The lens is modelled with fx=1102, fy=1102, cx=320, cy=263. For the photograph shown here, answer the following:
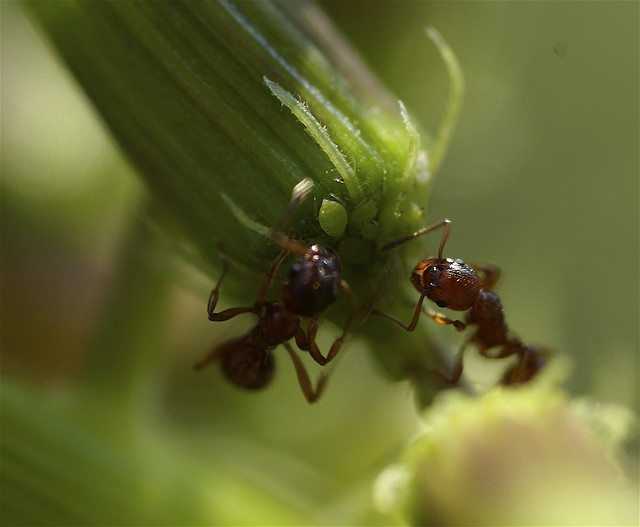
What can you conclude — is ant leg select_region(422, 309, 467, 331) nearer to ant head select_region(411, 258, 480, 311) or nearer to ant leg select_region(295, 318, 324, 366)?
ant head select_region(411, 258, 480, 311)

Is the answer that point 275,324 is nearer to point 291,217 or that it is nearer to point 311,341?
point 311,341

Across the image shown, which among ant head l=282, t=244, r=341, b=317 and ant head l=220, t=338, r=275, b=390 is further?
ant head l=220, t=338, r=275, b=390

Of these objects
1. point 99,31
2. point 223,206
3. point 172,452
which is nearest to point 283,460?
point 172,452

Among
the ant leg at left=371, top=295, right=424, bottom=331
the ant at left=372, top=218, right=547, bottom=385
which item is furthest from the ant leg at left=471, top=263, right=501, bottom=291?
the ant leg at left=371, top=295, right=424, bottom=331

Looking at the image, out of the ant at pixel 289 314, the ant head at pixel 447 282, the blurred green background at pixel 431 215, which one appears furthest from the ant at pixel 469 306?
the blurred green background at pixel 431 215

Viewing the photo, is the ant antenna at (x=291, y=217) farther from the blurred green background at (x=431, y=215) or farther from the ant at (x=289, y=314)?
the blurred green background at (x=431, y=215)

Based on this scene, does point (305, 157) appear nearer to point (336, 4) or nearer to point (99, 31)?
point (99, 31)

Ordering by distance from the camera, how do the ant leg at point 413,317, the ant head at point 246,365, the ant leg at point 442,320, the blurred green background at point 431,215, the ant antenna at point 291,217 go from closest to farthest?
1. the ant antenna at point 291,217
2. the ant leg at point 413,317
3. the ant leg at point 442,320
4. the ant head at point 246,365
5. the blurred green background at point 431,215
